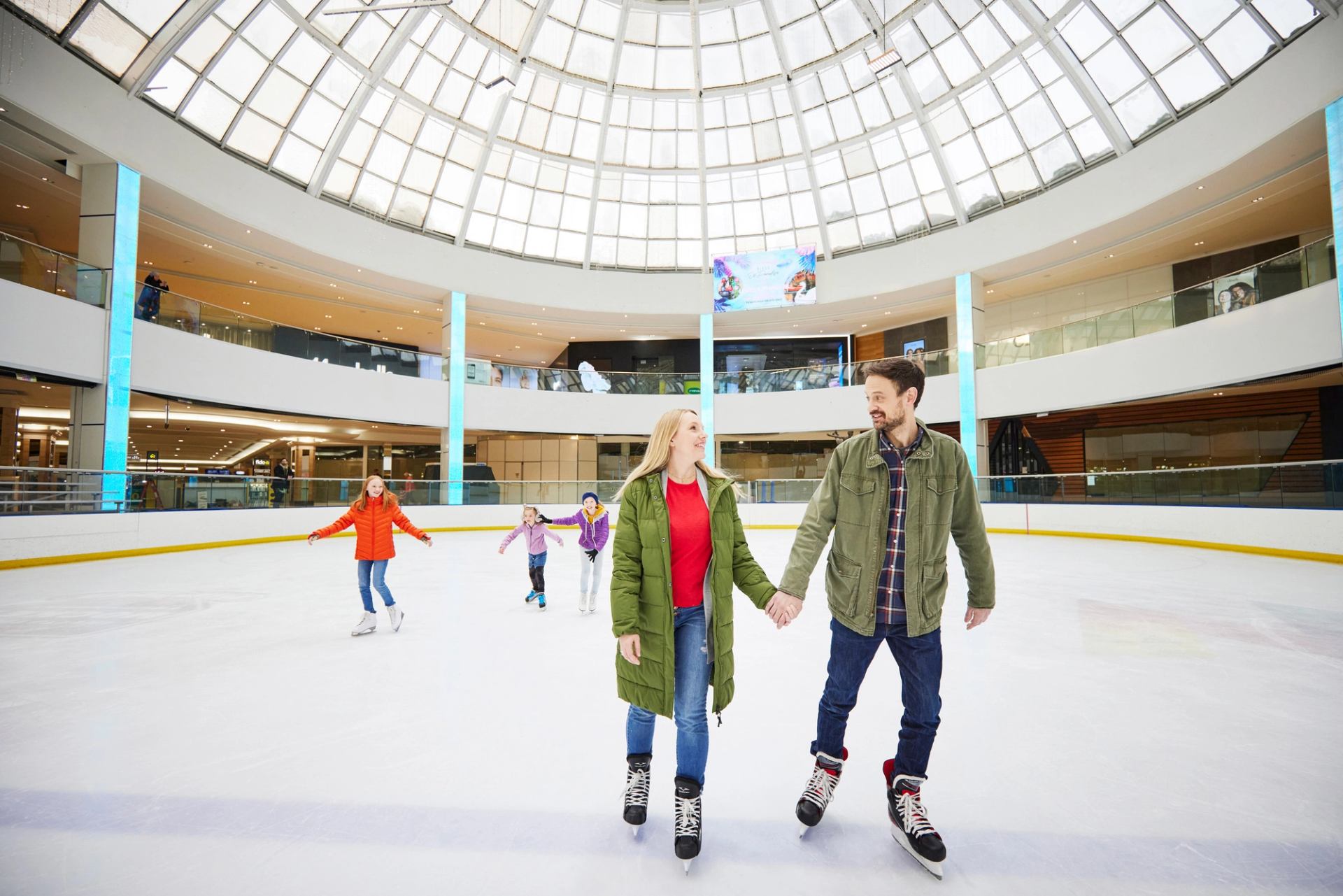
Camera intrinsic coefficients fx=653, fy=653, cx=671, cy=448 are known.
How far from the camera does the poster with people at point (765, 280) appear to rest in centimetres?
2302

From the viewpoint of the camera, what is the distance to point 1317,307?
11820 mm

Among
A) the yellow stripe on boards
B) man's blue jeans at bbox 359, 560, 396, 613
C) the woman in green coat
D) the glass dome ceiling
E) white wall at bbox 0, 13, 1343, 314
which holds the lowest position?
the yellow stripe on boards

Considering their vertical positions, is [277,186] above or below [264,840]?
above

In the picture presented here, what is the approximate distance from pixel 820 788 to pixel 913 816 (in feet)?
1.11

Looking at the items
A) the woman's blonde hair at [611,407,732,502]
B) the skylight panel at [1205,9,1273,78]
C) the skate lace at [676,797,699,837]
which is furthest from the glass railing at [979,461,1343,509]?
the skate lace at [676,797,699,837]

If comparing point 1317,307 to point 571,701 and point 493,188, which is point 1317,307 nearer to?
point 571,701

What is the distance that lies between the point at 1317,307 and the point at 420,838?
1625cm

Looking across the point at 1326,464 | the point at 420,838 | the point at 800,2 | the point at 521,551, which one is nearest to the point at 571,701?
the point at 420,838

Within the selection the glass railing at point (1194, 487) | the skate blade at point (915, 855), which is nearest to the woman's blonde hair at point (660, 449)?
the skate blade at point (915, 855)

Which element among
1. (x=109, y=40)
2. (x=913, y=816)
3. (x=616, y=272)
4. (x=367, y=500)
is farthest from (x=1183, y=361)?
(x=109, y=40)

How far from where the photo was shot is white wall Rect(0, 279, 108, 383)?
1136 centimetres

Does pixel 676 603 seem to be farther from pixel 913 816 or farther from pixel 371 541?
pixel 371 541

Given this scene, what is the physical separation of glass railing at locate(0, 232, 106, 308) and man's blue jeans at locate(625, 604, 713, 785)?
1493 cm

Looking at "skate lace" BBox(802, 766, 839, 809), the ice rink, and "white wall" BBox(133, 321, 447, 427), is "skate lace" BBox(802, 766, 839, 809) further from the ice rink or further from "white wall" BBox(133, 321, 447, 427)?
"white wall" BBox(133, 321, 447, 427)
